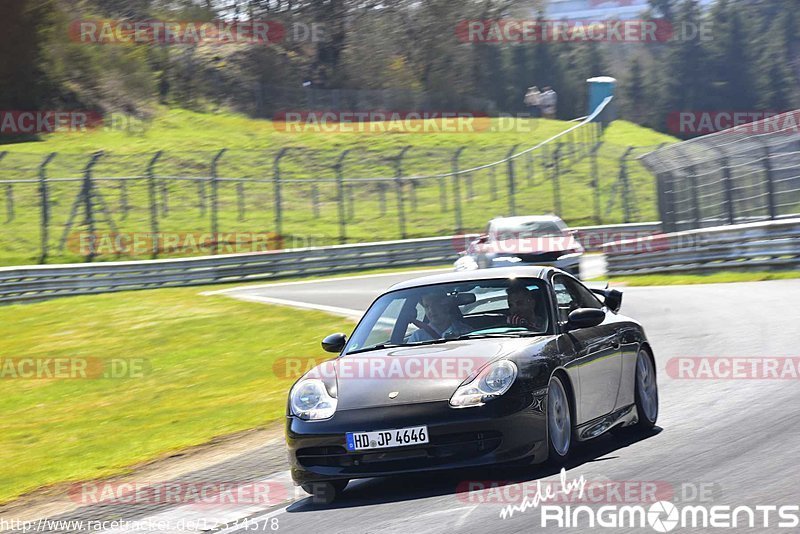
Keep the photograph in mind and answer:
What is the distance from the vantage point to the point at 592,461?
7473mm

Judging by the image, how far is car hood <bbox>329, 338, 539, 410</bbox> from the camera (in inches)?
283

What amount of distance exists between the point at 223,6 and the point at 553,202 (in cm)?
2733

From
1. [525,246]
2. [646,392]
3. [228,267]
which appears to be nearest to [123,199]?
[228,267]

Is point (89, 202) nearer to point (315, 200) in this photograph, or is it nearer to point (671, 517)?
point (315, 200)

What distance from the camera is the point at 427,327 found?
8156 mm

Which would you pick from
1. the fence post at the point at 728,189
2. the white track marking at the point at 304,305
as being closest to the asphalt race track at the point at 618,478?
the white track marking at the point at 304,305

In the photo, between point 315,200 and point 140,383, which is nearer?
point 140,383

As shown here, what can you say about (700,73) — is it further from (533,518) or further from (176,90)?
(533,518)

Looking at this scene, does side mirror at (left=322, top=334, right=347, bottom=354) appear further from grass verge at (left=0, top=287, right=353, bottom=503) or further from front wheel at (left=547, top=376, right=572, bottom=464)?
grass verge at (left=0, top=287, right=353, bottom=503)

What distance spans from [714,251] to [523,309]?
18202 mm

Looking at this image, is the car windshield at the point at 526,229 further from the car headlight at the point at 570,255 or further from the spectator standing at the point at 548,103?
the spectator standing at the point at 548,103

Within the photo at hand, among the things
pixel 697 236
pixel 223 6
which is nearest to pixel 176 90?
pixel 223 6

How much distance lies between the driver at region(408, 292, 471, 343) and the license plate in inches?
43.7

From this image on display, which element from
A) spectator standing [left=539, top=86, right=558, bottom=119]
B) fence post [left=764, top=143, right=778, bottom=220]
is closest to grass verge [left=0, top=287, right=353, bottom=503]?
fence post [left=764, top=143, right=778, bottom=220]
